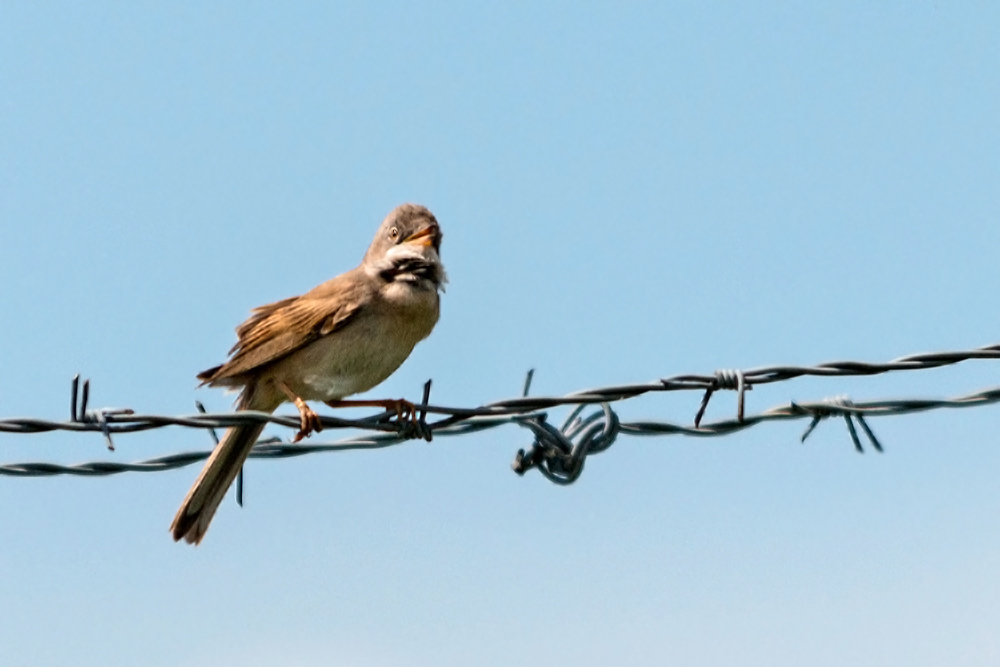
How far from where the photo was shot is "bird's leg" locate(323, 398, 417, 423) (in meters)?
5.28

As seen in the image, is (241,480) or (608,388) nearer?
(608,388)

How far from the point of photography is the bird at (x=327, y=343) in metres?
7.06

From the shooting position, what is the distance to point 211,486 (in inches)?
267

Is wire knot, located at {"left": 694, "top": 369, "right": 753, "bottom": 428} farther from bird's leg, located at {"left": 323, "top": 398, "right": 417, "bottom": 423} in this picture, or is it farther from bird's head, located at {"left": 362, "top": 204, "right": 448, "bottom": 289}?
bird's head, located at {"left": 362, "top": 204, "right": 448, "bottom": 289}

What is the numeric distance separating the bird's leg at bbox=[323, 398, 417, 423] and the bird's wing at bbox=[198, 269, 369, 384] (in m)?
0.43

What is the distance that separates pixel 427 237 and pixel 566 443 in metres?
3.36

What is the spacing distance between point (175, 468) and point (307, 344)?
210 cm

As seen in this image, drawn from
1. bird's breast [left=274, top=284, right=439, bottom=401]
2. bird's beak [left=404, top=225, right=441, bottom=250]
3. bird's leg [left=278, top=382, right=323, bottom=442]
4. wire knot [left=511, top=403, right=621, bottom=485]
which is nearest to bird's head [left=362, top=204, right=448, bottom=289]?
bird's beak [left=404, top=225, right=441, bottom=250]

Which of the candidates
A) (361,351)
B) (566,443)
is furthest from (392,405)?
(566,443)

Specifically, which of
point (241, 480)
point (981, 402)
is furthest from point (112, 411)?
point (981, 402)

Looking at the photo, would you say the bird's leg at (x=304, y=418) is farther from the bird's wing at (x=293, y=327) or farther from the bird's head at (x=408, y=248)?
the bird's head at (x=408, y=248)

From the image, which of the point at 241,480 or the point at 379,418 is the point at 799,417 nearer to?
the point at 379,418

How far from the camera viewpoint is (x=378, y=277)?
746cm

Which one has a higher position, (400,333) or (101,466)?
(400,333)
